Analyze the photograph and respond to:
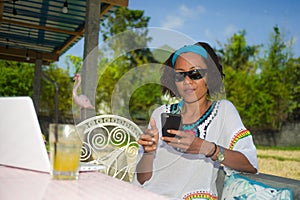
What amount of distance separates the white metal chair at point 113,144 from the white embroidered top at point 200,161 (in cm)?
32

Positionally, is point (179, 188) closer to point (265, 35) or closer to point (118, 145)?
point (118, 145)

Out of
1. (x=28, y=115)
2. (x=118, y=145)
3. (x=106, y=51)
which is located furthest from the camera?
(x=118, y=145)

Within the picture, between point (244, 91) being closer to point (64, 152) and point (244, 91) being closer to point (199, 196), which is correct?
point (199, 196)

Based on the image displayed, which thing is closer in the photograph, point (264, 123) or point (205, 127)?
point (205, 127)

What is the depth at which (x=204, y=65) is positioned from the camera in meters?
1.62

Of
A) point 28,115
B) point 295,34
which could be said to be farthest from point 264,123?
point 28,115

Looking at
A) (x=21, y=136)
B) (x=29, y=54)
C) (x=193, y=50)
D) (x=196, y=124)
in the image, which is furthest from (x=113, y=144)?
(x=29, y=54)

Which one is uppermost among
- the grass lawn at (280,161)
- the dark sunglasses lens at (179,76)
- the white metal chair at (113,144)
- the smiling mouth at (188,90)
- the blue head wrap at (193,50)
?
the blue head wrap at (193,50)

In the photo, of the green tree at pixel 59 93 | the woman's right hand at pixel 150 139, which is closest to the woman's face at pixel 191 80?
the woman's right hand at pixel 150 139

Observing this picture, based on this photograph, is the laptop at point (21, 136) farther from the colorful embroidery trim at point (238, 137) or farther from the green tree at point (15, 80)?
the green tree at point (15, 80)

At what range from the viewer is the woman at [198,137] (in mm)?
1489

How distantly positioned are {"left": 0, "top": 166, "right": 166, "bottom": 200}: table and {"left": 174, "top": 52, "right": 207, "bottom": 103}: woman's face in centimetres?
72

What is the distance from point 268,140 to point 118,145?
475 inches

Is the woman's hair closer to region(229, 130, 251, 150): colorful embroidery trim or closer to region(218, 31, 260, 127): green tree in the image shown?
region(229, 130, 251, 150): colorful embroidery trim
